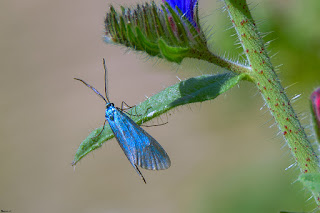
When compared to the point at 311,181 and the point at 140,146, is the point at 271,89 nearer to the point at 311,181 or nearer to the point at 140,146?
the point at 311,181

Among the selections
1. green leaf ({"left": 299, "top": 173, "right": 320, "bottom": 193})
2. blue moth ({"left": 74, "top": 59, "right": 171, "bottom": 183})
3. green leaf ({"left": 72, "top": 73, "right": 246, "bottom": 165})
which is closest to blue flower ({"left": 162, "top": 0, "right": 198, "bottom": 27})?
green leaf ({"left": 72, "top": 73, "right": 246, "bottom": 165})

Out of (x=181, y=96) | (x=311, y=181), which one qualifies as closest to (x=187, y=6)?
(x=181, y=96)

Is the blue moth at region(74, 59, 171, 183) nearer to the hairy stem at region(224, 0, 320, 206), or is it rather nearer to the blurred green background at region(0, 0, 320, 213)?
the hairy stem at region(224, 0, 320, 206)

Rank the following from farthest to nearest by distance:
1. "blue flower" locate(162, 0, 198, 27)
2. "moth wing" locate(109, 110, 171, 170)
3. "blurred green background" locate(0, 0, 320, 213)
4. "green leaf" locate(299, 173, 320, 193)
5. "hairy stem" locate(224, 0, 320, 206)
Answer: "blurred green background" locate(0, 0, 320, 213) → "moth wing" locate(109, 110, 171, 170) → "blue flower" locate(162, 0, 198, 27) → "hairy stem" locate(224, 0, 320, 206) → "green leaf" locate(299, 173, 320, 193)

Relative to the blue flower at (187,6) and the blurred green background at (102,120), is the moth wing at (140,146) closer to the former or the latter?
the blue flower at (187,6)

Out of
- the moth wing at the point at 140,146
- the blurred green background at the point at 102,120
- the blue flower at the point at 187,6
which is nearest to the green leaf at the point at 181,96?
the moth wing at the point at 140,146
